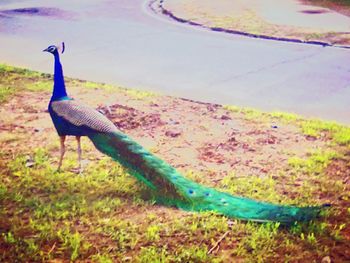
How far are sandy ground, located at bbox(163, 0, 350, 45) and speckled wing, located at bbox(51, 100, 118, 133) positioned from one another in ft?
21.8

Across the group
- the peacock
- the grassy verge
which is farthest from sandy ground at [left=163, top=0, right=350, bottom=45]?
the peacock

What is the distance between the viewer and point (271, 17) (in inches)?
489

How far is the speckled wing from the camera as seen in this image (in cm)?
446

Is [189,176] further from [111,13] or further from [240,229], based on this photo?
[111,13]

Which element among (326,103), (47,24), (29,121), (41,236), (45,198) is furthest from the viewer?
(47,24)

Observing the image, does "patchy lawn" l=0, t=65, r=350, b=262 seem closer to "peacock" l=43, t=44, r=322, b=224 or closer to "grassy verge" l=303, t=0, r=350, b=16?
"peacock" l=43, t=44, r=322, b=224

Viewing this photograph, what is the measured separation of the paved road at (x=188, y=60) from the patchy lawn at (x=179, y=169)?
685 mm

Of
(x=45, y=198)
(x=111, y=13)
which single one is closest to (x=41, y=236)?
(x=45, y=198)

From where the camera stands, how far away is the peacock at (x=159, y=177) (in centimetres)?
399

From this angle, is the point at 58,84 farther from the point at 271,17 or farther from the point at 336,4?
the point at 336,4

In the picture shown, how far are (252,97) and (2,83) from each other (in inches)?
132

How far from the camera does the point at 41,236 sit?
3869 millimetres

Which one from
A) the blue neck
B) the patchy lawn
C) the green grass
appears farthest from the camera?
the green grass

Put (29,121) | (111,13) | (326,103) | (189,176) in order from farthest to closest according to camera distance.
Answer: (111,13) < (326,103) < (29,121) < (189,176)
